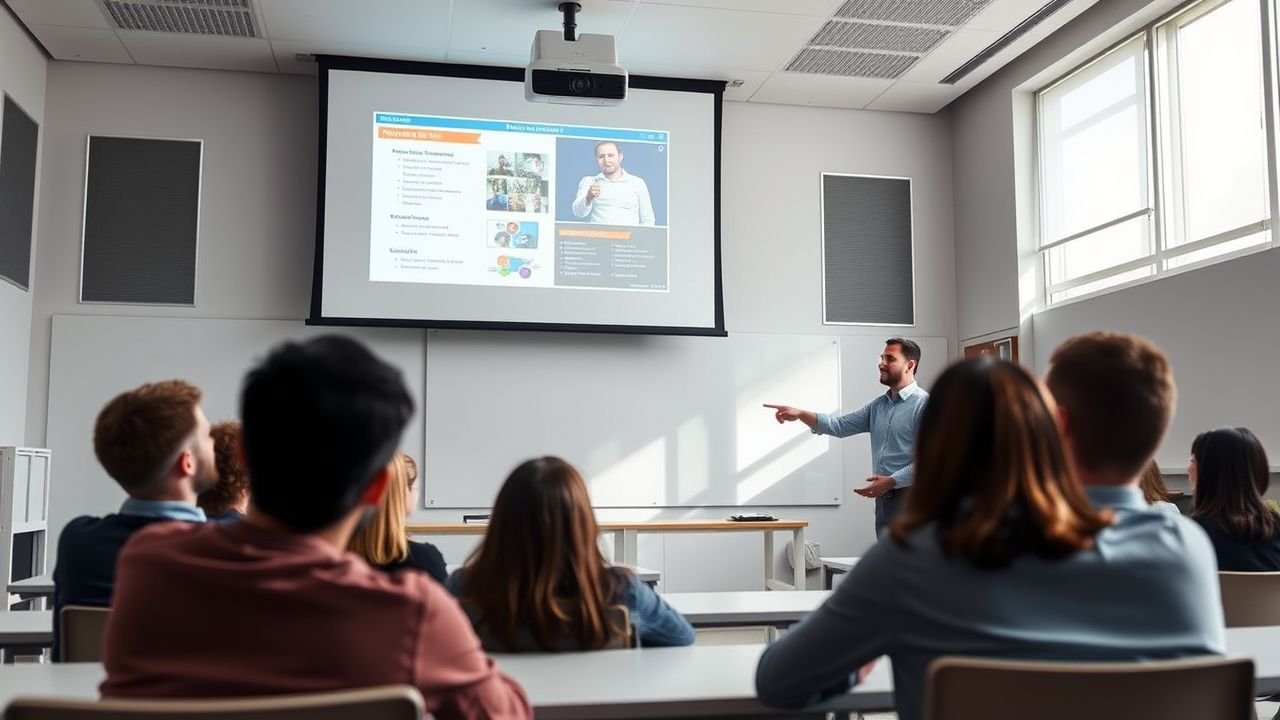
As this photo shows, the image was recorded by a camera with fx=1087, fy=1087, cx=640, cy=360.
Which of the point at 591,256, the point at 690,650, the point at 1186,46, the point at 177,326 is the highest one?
the point at 1186,46

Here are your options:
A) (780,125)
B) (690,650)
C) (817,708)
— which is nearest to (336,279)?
(780,125)

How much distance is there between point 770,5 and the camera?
548cm

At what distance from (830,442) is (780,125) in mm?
2027

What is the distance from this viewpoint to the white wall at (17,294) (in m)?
5.47

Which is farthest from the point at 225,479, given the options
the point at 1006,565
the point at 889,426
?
the point at 889,426

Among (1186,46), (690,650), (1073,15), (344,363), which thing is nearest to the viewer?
(344,363)

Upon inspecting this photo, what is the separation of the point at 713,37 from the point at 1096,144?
7.10 feet

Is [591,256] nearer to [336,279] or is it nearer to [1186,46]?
[336,279]

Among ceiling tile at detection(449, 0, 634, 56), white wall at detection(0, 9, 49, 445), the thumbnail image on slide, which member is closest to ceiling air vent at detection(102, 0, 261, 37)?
white wall at detection(0, 9, 49, 445)

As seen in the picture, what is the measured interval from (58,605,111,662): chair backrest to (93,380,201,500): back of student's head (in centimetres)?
25

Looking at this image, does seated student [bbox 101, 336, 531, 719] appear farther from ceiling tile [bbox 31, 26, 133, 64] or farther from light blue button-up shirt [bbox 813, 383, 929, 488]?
ceiling tile [bbox 31, 26, 133, 64]

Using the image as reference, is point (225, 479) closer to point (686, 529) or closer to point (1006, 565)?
point (1006, 565)

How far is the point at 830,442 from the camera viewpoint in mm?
6730

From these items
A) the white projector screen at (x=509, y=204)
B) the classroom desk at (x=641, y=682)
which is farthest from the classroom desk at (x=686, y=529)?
the classroom desk at (x=641, y=682)
